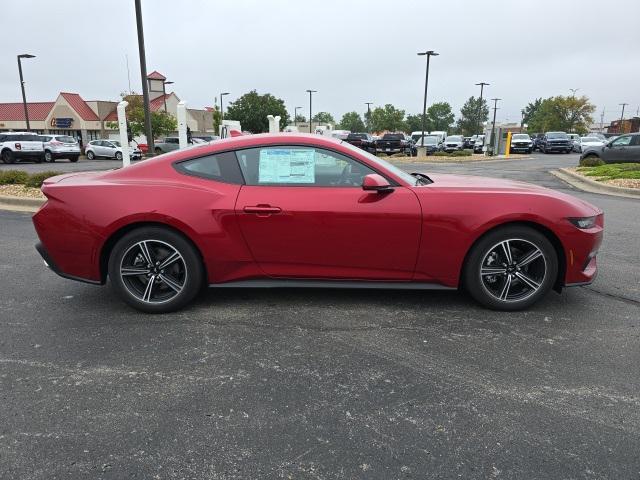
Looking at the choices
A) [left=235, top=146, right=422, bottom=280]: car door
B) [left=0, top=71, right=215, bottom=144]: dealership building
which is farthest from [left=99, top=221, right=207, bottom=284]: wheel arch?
[left=0, top=71, right=215, bottom=144]: dealership building

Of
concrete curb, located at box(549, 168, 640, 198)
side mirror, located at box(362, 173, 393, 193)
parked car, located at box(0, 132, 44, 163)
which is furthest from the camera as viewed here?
parked car, located at box(0, 132, 44, 163)

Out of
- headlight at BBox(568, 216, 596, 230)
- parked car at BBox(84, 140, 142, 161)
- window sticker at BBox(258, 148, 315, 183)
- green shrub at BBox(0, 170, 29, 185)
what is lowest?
parked car at BBox(84, 140, 142, 161)

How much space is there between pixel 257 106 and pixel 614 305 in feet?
210

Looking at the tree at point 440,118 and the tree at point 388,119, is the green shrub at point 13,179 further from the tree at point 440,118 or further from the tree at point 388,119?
the tree at point 440,118

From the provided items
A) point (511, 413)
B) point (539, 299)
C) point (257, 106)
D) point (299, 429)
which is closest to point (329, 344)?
point (299, 429)

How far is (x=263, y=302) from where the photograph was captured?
421 cm

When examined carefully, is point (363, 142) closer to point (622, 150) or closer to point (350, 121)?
point (622, 150)

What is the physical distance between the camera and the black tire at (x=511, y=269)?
381cm

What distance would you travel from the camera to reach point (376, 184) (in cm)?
372

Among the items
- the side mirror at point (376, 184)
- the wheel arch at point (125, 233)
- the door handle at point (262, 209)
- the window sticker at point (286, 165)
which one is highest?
the window sticker at point (286, 165)

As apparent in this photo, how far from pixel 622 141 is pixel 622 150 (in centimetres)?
46

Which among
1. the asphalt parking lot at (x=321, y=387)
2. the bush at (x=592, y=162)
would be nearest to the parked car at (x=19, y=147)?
the asphalt parking lot at (x=321, y=387)

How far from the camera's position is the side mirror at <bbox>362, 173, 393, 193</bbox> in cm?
372

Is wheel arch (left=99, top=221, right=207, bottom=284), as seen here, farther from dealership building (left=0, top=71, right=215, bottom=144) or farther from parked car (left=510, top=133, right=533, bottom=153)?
dealership building (left=0, top=71, right=215, bottom=144)
